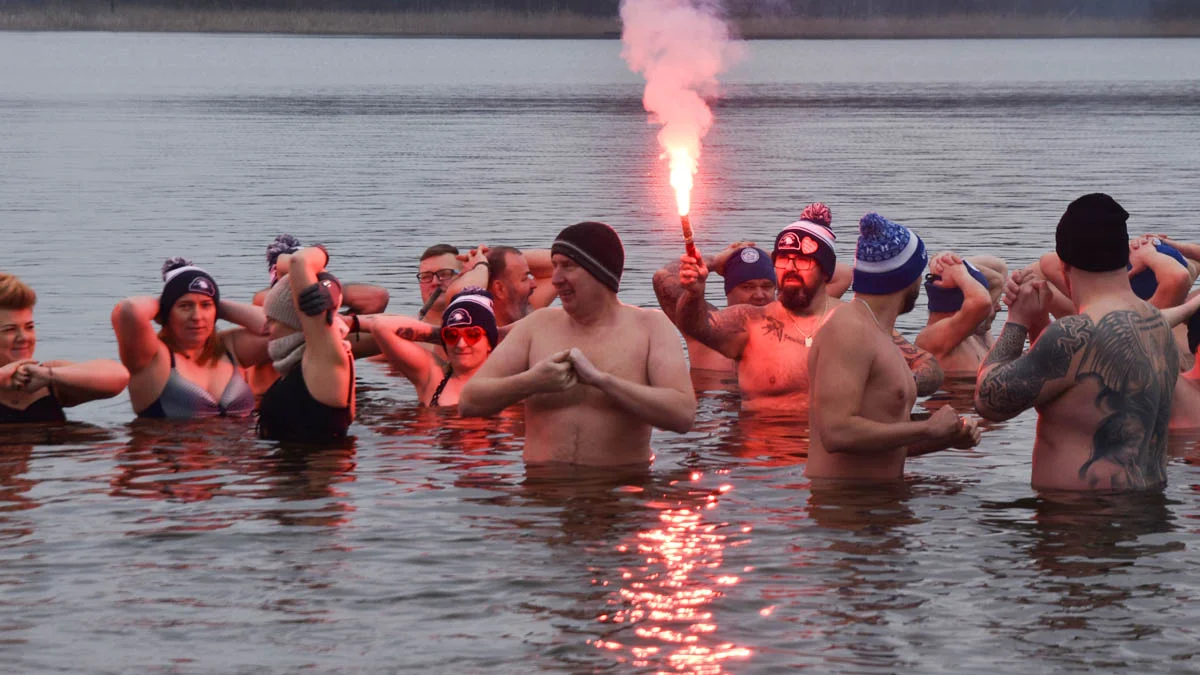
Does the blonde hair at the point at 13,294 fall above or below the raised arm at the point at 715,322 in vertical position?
above

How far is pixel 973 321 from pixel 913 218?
2695 centimetres

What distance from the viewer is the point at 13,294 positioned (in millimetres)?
15234

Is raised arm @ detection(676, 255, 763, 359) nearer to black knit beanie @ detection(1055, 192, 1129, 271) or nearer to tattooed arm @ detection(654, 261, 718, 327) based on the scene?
tattooed arm @ detection(654, 261, 718, 327)

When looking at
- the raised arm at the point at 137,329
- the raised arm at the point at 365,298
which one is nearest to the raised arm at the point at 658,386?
the raised arm at the point at 137,329

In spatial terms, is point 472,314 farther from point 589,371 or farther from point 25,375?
point 589,371

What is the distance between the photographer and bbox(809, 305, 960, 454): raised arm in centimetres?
1102

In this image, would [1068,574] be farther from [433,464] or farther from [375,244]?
[375,244]

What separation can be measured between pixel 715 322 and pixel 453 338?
228 cm

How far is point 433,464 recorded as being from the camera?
1502 cm

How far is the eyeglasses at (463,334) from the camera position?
15.7 metres

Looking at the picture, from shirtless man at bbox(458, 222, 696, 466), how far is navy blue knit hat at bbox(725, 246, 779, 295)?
4.58 meters

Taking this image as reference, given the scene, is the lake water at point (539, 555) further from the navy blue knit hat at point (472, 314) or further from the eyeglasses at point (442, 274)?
the eyeglasses at point (442, 274)

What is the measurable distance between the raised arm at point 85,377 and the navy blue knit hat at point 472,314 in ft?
9.24

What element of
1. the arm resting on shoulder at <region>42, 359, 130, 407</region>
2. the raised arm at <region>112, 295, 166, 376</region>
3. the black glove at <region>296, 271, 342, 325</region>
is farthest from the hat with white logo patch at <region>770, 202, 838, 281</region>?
the arm resting on shoulder at <region>42, 359, 130, 407</region>
